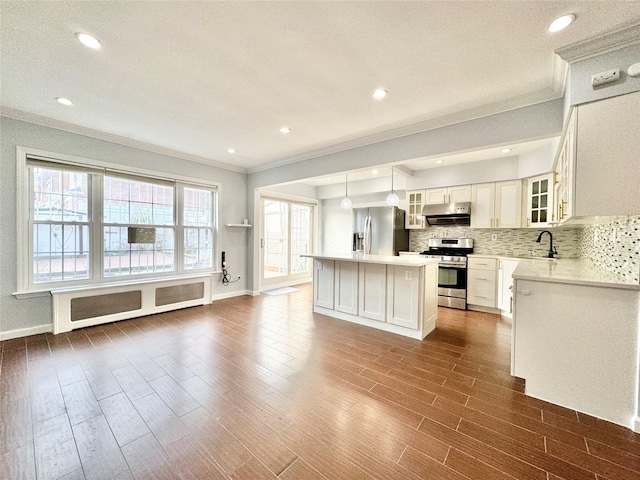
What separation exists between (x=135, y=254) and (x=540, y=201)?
646 centimetres

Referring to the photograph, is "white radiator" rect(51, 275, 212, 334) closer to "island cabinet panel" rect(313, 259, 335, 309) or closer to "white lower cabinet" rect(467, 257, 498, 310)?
"island cabinet panel" rect(313, 259, 335, 309)

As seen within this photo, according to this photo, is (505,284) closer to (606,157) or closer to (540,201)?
(540,201)

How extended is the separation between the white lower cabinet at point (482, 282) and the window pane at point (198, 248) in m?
4.84

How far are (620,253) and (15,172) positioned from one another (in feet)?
20.5

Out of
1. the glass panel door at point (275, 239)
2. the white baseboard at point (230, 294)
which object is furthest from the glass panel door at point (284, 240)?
the white baseboard at point (230, 294)

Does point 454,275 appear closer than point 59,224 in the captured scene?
No

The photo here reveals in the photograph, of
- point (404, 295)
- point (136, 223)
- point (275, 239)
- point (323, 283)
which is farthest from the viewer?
point (275, 239)

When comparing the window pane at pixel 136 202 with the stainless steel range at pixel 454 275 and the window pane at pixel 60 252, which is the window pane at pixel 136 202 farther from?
the stainless steel range at pixel 454 275

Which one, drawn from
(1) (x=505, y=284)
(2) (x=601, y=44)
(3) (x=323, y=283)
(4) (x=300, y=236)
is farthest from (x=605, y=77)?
(4) (x=300, y=236)

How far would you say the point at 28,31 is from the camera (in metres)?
1.79

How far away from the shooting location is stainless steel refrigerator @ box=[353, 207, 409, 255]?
209 inches

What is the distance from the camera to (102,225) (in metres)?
3.77

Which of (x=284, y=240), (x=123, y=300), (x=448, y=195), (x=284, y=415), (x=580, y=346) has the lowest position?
(x=284, y=415)

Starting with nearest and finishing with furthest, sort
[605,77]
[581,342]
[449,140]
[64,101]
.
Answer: [605,77] → [581,342] → [64,101] → [449,140]
